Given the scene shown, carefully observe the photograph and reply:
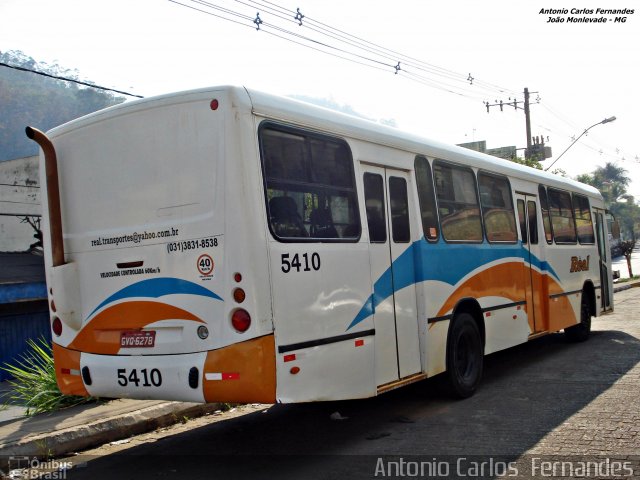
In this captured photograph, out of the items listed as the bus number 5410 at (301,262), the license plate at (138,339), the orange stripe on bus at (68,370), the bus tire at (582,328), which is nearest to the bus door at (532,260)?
the bus tire at (582,328)

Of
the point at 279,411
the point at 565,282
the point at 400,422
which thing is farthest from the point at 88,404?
the point at 565,282

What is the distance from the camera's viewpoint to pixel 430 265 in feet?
24.4

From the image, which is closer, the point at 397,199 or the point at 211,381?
the point at 211,381

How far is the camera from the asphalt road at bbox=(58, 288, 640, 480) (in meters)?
5.44

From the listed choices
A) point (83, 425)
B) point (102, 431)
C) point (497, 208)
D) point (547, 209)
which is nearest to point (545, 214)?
point (547, 209)

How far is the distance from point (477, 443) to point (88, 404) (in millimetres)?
5062

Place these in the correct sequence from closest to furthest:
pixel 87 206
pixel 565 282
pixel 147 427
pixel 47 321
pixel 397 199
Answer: pixel 87 206
pixel 397 199
pixel 147 427
pixel 565 282
pixel 47 321

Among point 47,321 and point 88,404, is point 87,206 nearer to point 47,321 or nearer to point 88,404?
point 88,404

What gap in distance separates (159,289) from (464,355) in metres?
4.21

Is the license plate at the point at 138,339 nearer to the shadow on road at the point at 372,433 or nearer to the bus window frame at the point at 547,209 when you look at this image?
the shadow on road at the point at 372,433

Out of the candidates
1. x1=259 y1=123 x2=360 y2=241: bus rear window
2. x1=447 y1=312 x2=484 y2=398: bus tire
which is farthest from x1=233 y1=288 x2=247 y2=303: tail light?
x1=447 y1=312 x2=484 y2=398: bus tire

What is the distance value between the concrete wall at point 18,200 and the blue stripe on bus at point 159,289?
76.0 feet

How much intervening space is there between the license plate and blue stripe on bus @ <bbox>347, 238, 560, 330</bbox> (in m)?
1.71

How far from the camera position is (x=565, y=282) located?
1174cm
